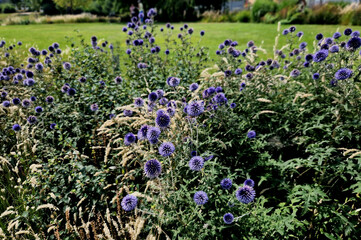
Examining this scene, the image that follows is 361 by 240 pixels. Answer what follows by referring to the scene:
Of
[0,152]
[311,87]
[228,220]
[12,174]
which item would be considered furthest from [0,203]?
[311,87]

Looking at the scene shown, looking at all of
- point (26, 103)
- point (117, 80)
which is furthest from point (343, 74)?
point (26, 103)

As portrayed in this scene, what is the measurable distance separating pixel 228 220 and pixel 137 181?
161cm

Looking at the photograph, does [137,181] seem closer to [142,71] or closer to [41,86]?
[142,71]

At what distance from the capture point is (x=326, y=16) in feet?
62.0

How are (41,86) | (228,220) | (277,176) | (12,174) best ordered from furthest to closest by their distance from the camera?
1. (41,86)
2. (12,174)
3. (277,176)
4. (228,220)

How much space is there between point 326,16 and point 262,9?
666cm

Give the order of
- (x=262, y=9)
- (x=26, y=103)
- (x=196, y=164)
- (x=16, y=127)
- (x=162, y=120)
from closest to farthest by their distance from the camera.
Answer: (x=196, y=164), (x=162, y=120), (x=16, y=127), (x=26, y=103), (x=262, y=9)

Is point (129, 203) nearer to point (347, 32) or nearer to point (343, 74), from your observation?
point (343, 74)

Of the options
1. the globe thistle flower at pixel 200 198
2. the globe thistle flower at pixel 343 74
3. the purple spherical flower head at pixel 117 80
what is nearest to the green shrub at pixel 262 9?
the purple spherical flower head at pixel 117 80

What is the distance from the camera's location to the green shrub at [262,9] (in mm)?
23891

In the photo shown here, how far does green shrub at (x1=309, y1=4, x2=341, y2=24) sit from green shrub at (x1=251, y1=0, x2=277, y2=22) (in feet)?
17.1

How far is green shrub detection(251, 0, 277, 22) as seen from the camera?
78.4ft

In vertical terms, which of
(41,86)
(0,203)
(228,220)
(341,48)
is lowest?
(0,203)

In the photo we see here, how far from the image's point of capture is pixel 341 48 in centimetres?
378
